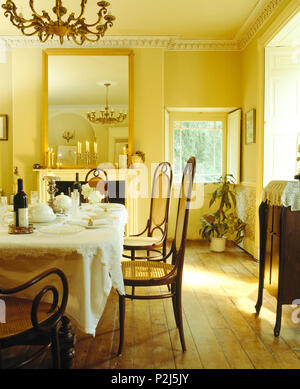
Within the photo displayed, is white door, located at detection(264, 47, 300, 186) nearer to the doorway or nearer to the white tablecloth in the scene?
the doorway

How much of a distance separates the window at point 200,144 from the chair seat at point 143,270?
336cm

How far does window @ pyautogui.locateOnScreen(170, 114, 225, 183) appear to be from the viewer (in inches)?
226

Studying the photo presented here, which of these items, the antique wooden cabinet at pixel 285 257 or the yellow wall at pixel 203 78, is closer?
the antique wooden cabinet at pixel 285 257

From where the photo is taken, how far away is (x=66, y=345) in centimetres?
192

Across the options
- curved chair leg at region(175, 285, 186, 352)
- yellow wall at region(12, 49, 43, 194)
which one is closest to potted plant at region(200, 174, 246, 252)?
yellow wall at region(12, 49, 43, 194)

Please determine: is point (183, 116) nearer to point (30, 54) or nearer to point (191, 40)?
point (191, 40)

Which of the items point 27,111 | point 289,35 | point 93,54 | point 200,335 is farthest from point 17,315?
point 93,54

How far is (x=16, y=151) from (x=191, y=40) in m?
3.01

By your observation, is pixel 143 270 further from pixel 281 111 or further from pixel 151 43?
pixel 151 43

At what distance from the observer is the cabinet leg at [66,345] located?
6.26ft

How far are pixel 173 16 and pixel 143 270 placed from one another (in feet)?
11.4

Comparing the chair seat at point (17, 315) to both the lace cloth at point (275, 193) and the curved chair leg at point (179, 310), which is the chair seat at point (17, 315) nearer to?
the curved chair leg at point (179, 310)

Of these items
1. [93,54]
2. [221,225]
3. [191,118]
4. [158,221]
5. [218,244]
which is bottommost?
[218,244]

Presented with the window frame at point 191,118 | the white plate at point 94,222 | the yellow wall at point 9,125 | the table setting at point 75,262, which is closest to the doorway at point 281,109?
the window frame at point 191,118
